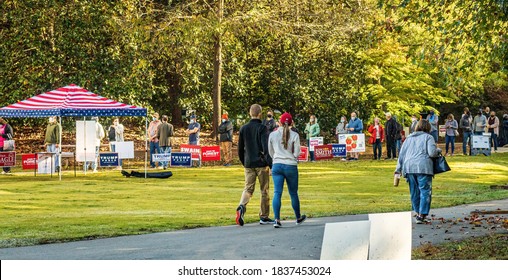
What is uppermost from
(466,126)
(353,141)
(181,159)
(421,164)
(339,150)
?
(466,126)

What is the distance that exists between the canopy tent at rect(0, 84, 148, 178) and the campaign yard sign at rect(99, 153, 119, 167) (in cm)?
340

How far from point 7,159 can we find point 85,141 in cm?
326

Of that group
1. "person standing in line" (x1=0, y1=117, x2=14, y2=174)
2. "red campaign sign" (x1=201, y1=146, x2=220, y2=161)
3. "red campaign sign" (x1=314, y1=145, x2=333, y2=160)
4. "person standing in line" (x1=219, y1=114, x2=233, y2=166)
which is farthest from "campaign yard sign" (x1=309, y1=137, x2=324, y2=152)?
"person standing in line" (x1=0, y1=117, x2=14, y2=174)

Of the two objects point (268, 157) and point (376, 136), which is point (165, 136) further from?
point (268, 157)

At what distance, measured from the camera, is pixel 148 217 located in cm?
2100

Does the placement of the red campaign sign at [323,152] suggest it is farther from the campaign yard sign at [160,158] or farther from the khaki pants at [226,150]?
the campaign yard sign at [160,158]

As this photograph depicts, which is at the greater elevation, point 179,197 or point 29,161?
point 29,161

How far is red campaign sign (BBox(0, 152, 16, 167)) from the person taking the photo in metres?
35.5

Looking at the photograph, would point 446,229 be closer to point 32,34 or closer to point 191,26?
point 191,26

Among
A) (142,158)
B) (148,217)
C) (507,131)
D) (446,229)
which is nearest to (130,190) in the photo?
(148,217)

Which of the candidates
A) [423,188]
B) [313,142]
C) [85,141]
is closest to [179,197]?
[85,141]

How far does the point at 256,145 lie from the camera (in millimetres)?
18188

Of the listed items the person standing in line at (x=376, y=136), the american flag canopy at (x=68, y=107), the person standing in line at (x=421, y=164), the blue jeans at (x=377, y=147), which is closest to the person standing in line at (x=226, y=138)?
the person standing in line at (x=376, y=136)

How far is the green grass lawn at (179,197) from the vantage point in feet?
63.9
